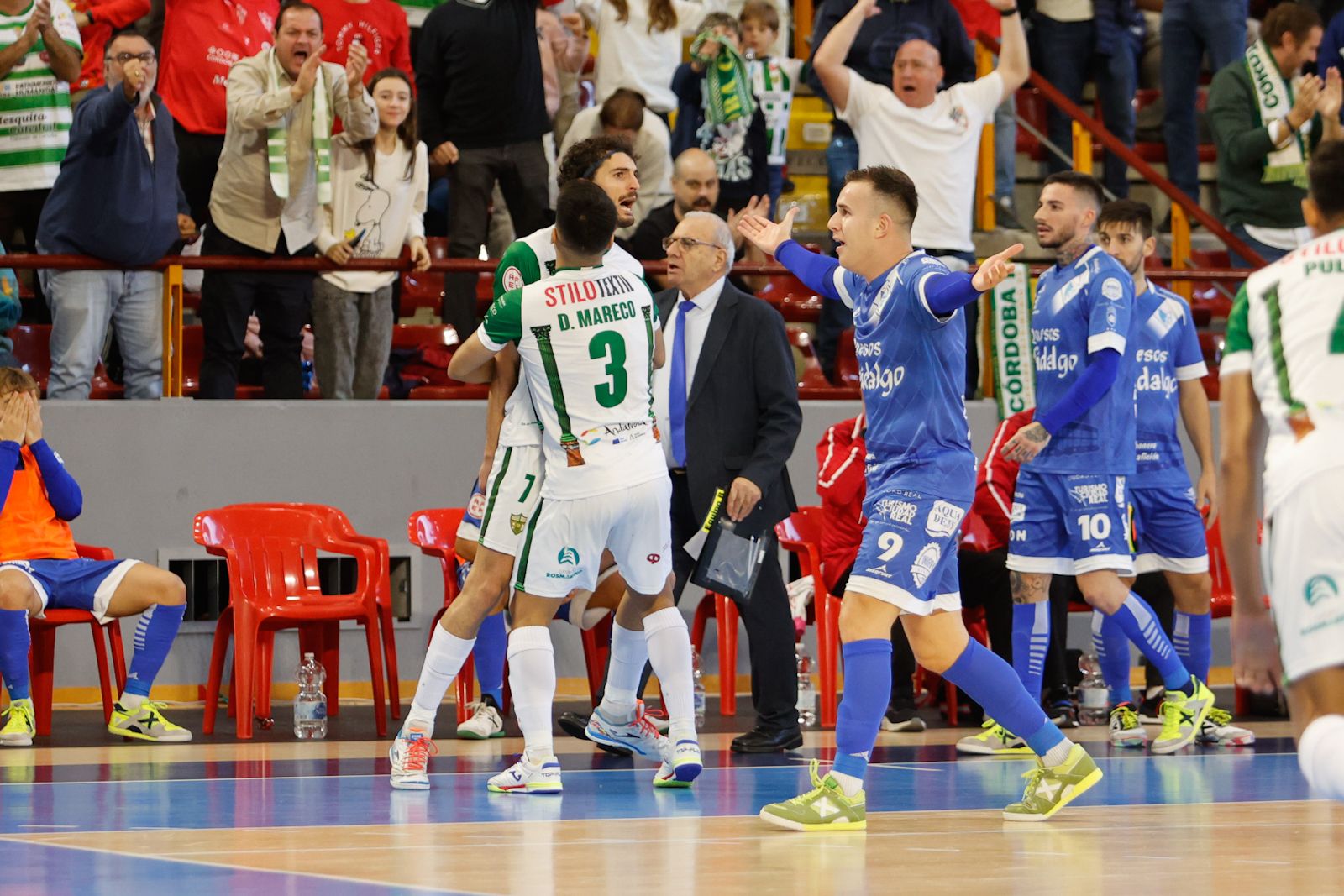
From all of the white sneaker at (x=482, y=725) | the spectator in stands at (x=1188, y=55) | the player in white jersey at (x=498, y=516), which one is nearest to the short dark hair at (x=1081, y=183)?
the player in white jersey at (x=498, y=516)

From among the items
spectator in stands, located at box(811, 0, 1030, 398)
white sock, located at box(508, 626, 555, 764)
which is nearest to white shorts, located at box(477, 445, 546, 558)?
white sock, located at box(508, 626, 555, 764)

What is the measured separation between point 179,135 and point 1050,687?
5718mm

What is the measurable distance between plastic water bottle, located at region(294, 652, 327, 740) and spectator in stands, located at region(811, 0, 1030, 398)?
452 cm

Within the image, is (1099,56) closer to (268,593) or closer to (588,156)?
(588,156)

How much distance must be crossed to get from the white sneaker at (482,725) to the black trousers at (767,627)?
1.28 meters

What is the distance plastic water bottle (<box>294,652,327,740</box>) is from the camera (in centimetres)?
889

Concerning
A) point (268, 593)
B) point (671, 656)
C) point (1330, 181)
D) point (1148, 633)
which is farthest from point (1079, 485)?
point (1330, 181)

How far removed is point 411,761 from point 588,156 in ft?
7.65

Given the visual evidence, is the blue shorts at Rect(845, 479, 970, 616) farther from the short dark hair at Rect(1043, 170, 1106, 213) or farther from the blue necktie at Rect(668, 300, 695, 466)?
the short dark hair at Rect(1043, 170, 1106, 213)

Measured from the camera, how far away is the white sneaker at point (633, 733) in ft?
25.1

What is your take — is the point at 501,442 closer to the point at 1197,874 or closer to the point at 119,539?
the point at 1197,874

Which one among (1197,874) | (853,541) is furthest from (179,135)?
(1197,874)

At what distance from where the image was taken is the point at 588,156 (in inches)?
288

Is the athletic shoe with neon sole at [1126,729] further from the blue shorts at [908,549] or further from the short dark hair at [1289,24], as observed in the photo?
the short dark hair at [1289,24]
